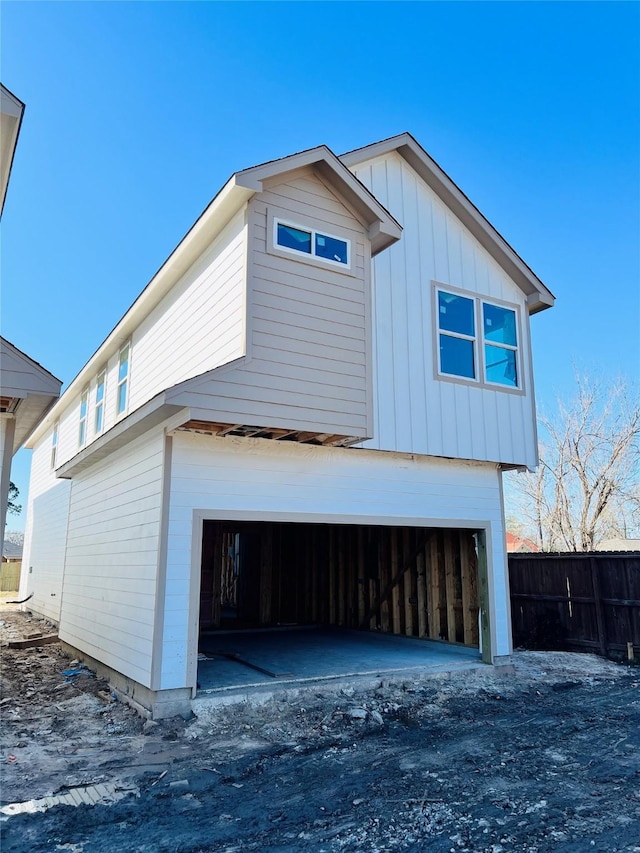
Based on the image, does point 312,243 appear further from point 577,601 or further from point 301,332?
point 577,601

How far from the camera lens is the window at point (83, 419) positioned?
14.5m

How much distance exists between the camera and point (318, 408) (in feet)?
24.2

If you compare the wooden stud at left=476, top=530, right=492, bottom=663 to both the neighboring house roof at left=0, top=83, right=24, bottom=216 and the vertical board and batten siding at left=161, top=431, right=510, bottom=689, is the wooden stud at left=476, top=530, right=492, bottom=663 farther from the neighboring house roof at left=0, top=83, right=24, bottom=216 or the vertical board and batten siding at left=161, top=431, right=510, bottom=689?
the neighboring house roof at left=0, top=83, right=24, bottom=216

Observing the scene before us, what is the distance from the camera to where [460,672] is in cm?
895

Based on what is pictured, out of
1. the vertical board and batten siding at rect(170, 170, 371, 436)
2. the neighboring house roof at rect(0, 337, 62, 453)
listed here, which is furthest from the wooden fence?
the neighboring house roof at rect(0, 337, 62, 453)

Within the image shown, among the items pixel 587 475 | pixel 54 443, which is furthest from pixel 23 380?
pixel 587 475

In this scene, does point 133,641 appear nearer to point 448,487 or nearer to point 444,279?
point 448,487

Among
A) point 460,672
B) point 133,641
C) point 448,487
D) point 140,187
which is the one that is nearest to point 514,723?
point 460,672

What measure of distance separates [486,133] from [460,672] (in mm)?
14935

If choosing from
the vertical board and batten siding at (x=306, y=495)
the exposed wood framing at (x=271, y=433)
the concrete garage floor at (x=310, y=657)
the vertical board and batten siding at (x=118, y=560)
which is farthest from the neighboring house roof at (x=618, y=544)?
the vertical board and batten siding at (x=118, y=560)

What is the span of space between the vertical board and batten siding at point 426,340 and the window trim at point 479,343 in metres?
0.05

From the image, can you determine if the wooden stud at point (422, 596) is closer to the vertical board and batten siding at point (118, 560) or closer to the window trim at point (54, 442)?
the vertical board and batten siding at point (118, 560)

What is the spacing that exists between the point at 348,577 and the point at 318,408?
24.0ft

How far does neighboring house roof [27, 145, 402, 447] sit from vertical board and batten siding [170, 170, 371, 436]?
18 centimetres
